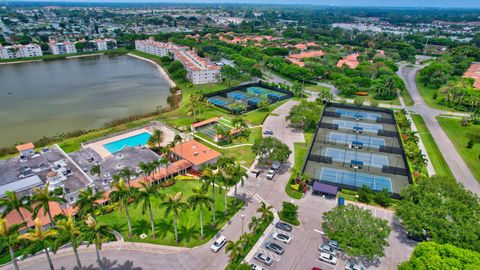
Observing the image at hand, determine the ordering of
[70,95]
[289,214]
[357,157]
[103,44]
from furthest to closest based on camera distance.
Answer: [103,44] < [70,95] < [357,157] < [289,214]

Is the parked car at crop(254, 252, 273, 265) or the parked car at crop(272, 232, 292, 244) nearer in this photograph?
the parked car at crop(254, 252, 273, 265)

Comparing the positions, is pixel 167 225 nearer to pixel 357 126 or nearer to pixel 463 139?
Answer: pixel 357 126

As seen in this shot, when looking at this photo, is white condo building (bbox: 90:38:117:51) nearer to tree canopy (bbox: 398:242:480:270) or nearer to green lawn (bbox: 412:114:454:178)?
green lawn (bbox: 412:114:454:178)

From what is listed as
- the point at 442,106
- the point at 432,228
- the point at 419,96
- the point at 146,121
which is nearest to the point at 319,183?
the point at 432,228

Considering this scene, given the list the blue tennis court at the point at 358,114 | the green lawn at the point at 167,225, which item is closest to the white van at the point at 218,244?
the green lawn at the point at 167,225

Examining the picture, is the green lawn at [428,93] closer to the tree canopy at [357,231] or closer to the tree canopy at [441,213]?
the tree canopy at [441,213]

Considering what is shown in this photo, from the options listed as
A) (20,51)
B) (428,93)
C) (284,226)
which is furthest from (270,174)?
(20,51)

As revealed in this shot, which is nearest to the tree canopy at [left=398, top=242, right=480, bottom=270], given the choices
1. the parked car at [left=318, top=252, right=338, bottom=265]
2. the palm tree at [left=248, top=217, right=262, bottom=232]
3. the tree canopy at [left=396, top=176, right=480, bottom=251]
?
the tree canopy at [left=396, top=176, right=480, bottom=251]
